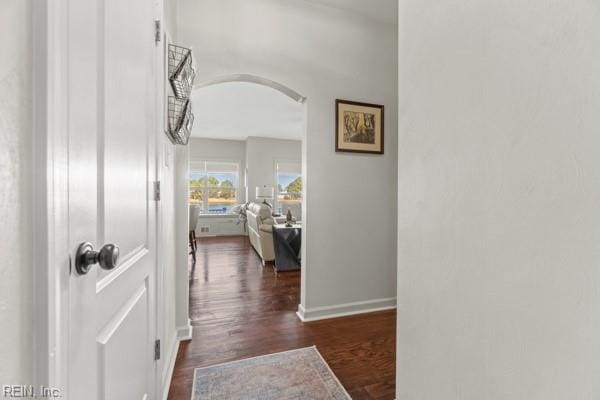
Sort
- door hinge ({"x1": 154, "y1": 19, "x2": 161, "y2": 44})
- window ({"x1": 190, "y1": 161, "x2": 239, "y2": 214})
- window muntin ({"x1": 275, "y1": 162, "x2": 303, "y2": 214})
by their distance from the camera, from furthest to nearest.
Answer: window muntin ({"x1": 275, "y1": 162, "x2": 303, "y2": 214}) → window ({"x1": 190, "y1": 161, "x2": 239, "y2": 214}) → door hinge ({"x1": 154, "y1": 19, "x2": 161, "y2": 44})

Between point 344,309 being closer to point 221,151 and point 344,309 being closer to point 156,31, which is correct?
point 156,31

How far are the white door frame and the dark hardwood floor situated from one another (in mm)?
1418

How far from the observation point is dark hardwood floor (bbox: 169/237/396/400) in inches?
68.2

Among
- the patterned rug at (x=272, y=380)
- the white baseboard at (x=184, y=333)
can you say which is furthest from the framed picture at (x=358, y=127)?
the white baseboard at (x=184, y=333)

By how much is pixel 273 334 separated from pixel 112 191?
1884mm

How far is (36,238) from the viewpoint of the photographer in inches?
17.4

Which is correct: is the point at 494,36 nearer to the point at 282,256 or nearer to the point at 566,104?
the point at 566,104

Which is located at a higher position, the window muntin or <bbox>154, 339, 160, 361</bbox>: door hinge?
the window muntin

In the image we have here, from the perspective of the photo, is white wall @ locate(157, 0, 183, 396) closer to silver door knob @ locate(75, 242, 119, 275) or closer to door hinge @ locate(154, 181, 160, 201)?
door hinge @ locate(154, 181, 160, 201)

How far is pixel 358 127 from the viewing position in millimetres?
2668

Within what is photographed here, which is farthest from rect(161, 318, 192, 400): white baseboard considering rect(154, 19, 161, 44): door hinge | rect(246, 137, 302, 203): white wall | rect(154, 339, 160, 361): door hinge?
rect(246, 137, 302, 203): white wall

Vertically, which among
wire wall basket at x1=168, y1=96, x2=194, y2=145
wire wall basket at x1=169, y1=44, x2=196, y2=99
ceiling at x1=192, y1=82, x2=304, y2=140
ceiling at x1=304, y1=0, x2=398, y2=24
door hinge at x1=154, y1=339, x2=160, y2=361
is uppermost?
ceiling at x1=304, y1=0, x2=398, y2=24

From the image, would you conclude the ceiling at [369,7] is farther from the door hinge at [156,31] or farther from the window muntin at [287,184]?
the window muntin at [287,184]

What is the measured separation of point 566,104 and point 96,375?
4.33ft
